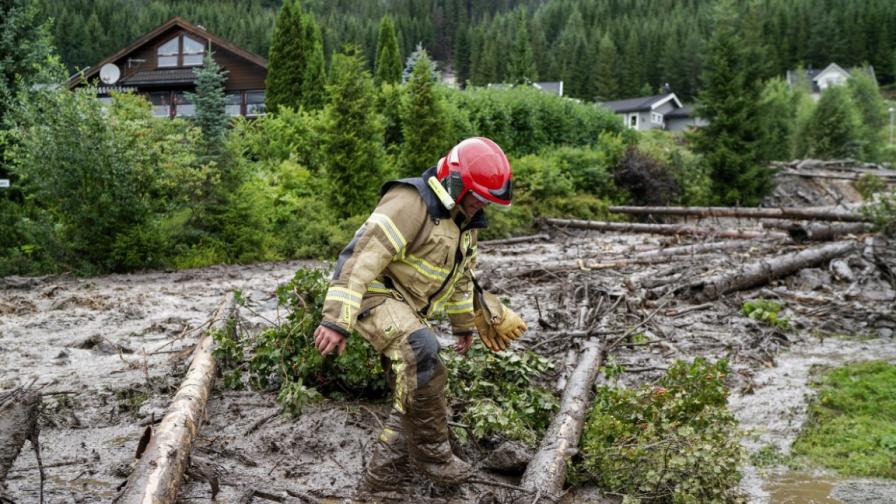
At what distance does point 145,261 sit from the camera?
1314 cm

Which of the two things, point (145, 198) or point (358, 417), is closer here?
point (358, 417)

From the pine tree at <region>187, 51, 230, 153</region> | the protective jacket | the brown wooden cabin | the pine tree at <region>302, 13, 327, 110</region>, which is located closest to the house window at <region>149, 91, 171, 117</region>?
the brown wooden cabin

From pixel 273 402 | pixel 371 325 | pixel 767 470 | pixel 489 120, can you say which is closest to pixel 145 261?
pixel 273 402

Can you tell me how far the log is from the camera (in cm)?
329

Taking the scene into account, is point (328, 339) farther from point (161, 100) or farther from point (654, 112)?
point (654, 112)

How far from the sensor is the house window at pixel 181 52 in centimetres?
3541

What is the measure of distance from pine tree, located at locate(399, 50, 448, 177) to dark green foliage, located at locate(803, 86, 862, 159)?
36535 millimetres

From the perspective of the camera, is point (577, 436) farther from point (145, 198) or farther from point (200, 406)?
point (145, 198)

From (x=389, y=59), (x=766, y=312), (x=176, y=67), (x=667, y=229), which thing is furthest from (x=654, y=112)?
(x=766, y=312)

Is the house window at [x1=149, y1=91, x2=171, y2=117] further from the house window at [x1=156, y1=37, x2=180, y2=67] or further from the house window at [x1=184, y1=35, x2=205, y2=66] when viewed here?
the house window at [x1=184, y1=35, x2=205, y2=66]

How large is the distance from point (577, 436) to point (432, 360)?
1.42m

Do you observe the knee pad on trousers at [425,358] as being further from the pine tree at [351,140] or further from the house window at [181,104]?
the house window at [181,104]

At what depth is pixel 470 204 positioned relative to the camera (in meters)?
3.98

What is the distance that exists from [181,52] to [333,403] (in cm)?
3442
